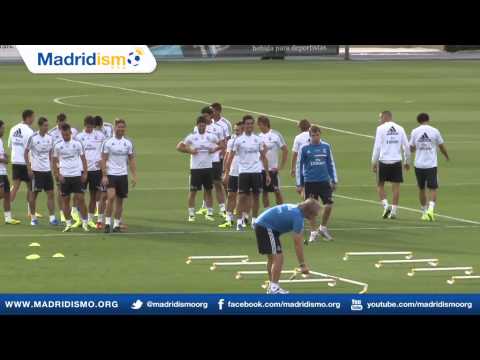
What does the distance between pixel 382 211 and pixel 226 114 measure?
18.4m

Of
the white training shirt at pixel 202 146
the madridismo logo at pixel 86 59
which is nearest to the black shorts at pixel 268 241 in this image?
the madridismo logo at pixel 86 59

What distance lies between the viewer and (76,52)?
1981cm

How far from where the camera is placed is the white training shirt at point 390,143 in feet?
88.2

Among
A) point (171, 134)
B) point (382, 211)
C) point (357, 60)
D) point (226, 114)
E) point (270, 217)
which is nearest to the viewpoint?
point (270, 217)

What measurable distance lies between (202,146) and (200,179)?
67 centimetres

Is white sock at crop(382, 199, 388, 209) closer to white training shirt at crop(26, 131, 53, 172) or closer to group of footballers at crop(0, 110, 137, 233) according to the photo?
group of footballers at crop(0, 110, 137, 233)

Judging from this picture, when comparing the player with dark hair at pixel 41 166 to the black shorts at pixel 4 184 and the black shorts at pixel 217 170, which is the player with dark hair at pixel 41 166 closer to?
the black shorts at pixel 4 184

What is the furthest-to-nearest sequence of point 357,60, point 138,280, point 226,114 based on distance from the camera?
point 357,60, point 226,114, point 138,280

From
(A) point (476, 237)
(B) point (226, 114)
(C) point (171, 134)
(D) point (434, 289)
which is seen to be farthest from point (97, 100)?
(D) point (434, 289)

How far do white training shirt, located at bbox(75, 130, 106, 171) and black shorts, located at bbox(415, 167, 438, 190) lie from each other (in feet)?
21.5

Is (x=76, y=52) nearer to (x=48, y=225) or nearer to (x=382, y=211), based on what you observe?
(x=48, y=225)

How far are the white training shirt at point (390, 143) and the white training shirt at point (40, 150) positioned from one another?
671cm

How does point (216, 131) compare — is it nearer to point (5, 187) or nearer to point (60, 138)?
point (60, 138)

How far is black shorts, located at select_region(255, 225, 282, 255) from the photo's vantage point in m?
19.0
